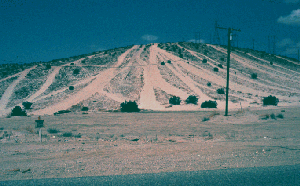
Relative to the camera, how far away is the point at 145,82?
2039 inches

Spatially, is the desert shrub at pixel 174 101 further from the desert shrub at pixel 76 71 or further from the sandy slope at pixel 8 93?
the desert shrub at pixel 76 71

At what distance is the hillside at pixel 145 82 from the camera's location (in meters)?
41.0

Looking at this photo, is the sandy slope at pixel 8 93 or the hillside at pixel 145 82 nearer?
the sandy slope at pixel 8 93

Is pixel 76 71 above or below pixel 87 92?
above

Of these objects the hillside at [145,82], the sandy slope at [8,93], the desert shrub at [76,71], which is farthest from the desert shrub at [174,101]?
the desert shrub at [76,71]

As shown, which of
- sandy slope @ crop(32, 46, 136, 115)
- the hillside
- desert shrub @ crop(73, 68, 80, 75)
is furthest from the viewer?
desert shrub @ crop(73, 68, 80, 75)

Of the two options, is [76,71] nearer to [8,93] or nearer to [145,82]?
[8,93]

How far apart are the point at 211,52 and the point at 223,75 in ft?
77.5

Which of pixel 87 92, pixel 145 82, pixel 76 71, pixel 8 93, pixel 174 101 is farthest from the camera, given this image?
pixel 76 71

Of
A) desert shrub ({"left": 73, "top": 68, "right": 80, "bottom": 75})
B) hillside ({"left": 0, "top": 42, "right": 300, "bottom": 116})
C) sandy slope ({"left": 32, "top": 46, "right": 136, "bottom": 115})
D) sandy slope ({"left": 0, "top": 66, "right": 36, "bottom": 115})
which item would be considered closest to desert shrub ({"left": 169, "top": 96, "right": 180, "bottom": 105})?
hillside ({"left": 0, "top": 42, "right": 300, "bottom": 116})

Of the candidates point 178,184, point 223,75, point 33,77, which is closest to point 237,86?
point 223,75

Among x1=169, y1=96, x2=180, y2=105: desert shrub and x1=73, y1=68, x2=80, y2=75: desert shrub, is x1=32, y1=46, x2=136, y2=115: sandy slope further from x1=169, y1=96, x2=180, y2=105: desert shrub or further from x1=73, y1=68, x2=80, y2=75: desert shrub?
x1=169, y1=96, x2=180, y2=105: desert shrub

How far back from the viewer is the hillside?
4097cm

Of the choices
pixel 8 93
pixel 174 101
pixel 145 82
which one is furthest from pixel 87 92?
pixel 174 101
